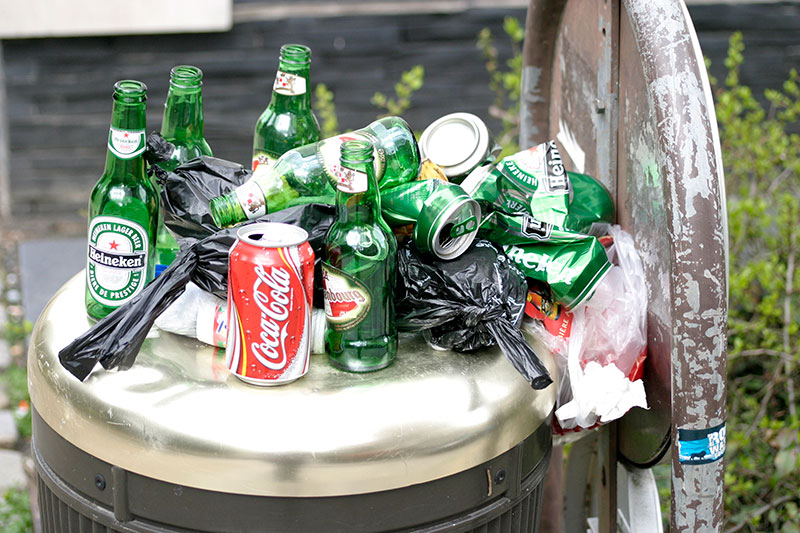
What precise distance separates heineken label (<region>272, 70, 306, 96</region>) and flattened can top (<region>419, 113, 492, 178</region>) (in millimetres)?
253

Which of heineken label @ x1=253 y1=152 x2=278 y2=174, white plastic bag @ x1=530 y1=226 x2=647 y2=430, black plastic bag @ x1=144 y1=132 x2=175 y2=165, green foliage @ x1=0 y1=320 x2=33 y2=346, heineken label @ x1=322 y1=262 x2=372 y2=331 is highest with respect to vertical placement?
black plastic bag @ x1=144 y1=132 x2=175 y2=165

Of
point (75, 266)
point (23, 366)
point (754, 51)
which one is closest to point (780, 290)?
point (754, 51)

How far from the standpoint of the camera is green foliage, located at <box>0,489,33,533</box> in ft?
9.08

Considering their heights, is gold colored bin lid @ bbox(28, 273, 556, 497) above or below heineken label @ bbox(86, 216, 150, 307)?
below

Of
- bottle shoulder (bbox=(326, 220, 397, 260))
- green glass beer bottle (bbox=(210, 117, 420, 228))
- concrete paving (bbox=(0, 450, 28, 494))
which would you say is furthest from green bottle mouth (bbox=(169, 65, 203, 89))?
concrete paving (bbox=(0, 450, 28, 494))

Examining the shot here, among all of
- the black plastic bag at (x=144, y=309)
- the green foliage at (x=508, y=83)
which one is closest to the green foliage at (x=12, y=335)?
the green foliage at (x=508, y=83)

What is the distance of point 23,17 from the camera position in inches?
171

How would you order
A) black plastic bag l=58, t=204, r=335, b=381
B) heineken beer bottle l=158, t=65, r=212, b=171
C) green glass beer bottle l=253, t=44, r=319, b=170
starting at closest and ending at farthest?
black plastic bag l=58, t=204, r=335, b=381 → heineken beer bottle l=158, t=65, r=212, b=171 → green glass beer bottle l=253, t=44, r=319, b=170

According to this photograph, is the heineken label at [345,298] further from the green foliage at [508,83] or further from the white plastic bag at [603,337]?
the green foliage at [508,83]

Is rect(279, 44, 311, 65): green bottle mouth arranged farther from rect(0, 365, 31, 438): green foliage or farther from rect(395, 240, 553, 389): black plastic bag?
rect(0, 365, 31, 438): green foliage

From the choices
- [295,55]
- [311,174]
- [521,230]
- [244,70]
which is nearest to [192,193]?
[311,174]

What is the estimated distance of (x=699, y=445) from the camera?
1514 millimetres

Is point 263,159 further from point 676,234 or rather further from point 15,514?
point 15,514

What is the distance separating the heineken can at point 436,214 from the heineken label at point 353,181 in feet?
0.42
